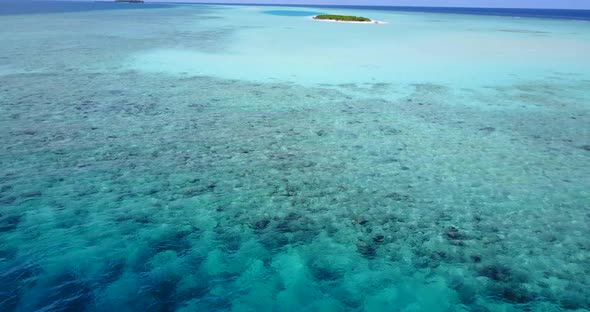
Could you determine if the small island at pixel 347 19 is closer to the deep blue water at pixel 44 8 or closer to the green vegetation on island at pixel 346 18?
the green vegetation on island at pixel 346 18

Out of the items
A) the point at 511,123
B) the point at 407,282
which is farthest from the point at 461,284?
the point at 511,123

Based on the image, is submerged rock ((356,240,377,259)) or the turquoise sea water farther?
submerged rock ((356,240,377,259))

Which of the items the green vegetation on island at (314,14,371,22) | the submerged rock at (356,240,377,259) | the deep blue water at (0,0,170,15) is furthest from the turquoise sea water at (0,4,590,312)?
the deep blue water at (0,0,170,15)

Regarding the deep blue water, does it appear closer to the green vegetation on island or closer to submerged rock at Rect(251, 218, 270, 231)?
the green vegetation on island

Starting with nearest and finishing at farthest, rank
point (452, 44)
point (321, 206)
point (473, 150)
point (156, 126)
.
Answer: point (321, 206) → point (473, 150) → point (156, 126) → point (452, 44)

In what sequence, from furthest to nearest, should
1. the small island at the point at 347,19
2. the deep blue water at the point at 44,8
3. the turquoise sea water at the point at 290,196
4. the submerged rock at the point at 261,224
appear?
the deep blue water at the point at 44,8 < the small island at the point at 347,19 < the submerged rock at the point at 261,224 < the turquoise sea water at the point at 290,196

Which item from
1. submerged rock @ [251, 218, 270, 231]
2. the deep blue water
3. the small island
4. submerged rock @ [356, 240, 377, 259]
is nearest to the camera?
submerged rock @ [356, 240, 377, 259]

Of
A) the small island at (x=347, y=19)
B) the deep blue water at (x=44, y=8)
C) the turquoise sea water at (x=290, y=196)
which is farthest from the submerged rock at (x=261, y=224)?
the deep blue water at (x=44, y=8)

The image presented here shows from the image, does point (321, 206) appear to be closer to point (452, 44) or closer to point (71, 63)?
point (71, 63)

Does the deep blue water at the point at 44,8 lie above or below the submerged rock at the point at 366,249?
above
